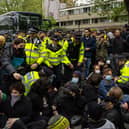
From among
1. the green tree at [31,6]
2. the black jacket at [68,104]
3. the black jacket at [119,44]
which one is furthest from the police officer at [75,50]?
the green tree at [31,6]

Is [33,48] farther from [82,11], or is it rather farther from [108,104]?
[82,11]

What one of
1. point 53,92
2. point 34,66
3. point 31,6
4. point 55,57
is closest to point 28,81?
point 53,92

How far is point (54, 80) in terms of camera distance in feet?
22.8

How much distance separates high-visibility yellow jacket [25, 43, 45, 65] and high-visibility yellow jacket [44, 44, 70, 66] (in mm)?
249

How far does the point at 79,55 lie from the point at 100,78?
2432 millimetres

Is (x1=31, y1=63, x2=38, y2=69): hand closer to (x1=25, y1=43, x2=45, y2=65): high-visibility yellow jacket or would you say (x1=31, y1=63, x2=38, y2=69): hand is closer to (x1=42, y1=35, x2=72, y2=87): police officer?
(x1=25, y1=43, x2=45, y2=65): high-visibility yellow jacket

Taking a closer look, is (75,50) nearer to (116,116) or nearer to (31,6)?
(116,116)

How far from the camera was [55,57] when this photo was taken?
719cm

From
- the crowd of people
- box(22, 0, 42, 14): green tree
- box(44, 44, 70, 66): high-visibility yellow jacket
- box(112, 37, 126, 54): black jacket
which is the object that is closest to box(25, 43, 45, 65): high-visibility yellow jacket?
the crowd of people

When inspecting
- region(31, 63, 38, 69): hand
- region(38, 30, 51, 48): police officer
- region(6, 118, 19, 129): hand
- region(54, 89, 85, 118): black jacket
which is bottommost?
region(54, 89, 85, 118): black jacket

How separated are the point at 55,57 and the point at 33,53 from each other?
0.90m

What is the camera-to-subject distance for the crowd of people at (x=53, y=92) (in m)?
4.28

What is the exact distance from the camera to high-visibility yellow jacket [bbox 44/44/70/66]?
23.1 feet

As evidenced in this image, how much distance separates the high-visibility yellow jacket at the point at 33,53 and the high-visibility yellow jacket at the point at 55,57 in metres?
0.25
